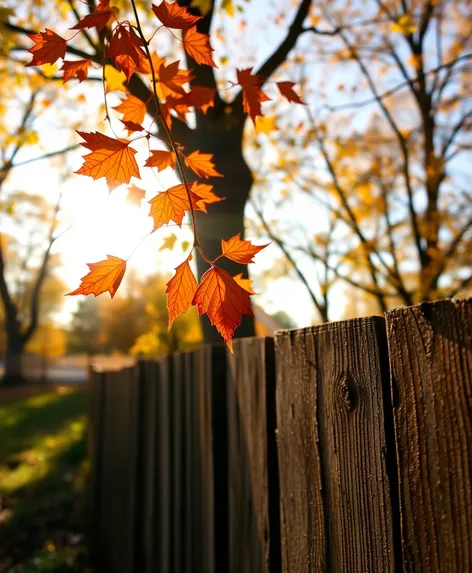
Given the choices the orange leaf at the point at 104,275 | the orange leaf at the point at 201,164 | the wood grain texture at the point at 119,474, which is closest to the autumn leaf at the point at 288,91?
the orange leaf at the point at 201,164

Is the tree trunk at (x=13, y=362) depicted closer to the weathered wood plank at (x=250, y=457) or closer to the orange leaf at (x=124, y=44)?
the weathered wood plank at (x=250, y=457)

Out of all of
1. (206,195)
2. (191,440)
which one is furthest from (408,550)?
(191,440)

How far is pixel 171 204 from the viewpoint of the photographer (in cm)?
132

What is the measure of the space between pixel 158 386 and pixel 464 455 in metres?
2.42

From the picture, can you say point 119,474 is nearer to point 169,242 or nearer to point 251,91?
point 169,242

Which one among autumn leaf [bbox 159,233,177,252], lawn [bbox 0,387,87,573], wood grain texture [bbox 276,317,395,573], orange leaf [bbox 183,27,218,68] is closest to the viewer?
wood grain texture [bbox 276,317,395,573]

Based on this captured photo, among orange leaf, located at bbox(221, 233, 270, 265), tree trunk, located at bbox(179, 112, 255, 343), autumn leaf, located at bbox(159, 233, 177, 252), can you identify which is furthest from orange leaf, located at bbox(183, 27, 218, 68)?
tree trunk, located at bbox(179, 112, 255, 343)

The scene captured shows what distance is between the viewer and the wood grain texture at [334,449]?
1141 millimetres

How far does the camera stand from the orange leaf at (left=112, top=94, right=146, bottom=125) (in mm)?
1685

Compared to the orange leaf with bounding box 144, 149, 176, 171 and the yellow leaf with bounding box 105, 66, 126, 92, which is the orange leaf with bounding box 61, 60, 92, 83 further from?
the yellow leaf with bounding box 105, 66, 126, 92

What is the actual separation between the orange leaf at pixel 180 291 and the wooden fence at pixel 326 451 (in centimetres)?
35

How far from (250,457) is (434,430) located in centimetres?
99

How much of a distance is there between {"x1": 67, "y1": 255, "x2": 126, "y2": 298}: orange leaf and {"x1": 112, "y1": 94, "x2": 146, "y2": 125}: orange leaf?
0.67 meters

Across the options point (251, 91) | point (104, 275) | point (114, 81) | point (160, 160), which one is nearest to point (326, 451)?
point (104, 275)
